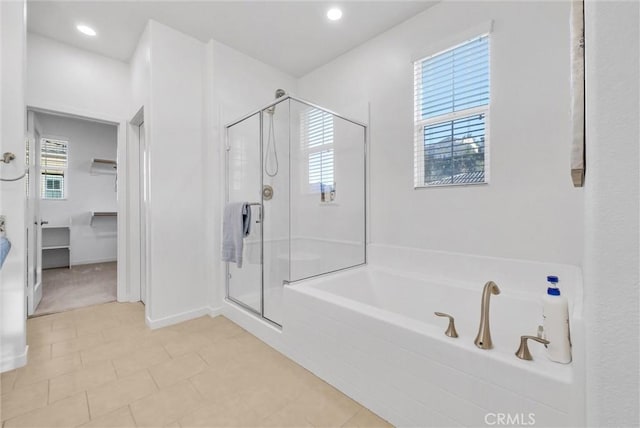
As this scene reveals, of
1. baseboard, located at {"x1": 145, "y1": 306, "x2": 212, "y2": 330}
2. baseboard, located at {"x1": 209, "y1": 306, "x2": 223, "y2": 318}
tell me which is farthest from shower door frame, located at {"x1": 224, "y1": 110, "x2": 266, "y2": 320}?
baseboard, located at {"x1": 145, "y1": 306, "x2": 212, "y2": 330}

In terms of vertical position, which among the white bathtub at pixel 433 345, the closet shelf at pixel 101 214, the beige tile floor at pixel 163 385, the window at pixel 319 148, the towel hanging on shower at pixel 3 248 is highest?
the window at pixel 319 148

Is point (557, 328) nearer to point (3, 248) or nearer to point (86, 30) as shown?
point (3, 248)

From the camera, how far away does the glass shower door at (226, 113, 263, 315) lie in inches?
101

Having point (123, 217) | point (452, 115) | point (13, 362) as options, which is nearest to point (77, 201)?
point (123, 217)

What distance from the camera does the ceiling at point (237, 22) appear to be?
2.33 metres

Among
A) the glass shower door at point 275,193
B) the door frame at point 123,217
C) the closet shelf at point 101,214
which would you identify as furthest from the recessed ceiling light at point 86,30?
the closet shelf at point 101,214

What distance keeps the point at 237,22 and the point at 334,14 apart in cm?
88

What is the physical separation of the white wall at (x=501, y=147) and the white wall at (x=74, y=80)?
112 inches

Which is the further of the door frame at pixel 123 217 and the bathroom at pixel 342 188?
the door frame at pixel 123 217

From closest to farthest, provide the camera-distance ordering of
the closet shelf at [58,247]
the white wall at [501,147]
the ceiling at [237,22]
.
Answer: the white wall at [501,147]
the ceiling at [237,22]
the closet shelf at [58,247]

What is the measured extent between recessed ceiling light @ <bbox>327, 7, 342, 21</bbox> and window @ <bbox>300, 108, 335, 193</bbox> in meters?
0.78

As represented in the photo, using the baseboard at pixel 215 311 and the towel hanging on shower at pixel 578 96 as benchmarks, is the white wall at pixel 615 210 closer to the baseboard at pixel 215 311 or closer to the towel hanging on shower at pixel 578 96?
the towel hanging on shower at pixel 578 96

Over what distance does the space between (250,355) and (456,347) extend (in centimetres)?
148

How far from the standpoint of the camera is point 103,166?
17.6ft
